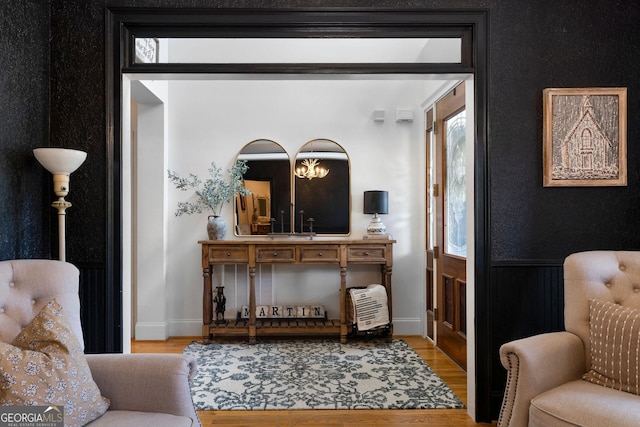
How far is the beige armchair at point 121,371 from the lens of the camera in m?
1.60

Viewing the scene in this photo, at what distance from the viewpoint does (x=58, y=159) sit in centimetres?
219

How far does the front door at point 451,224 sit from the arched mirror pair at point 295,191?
98 centimetres

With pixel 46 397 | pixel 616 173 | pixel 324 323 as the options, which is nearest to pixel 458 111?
pixel 616 173

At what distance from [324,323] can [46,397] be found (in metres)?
2.99

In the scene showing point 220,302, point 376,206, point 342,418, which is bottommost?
point 342,418

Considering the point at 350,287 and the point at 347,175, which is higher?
the point at 347,175

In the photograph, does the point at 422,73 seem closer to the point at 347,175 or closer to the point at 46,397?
the point at 347,175

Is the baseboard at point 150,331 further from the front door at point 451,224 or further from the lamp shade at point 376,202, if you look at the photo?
the front door at point 451,224

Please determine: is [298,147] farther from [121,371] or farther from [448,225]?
[121,371]

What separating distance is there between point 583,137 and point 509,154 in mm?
429

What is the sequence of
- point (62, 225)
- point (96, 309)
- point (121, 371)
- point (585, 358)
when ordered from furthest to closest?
1. point (96, 309)
2. point (62, 225)
3. point (585, 358)
4. point (121, 371)

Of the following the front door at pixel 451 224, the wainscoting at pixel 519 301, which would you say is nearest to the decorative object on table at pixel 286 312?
the front door at pixel 451 224

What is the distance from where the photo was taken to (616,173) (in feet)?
8.26

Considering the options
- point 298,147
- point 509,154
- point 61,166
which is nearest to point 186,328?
point 298,147
